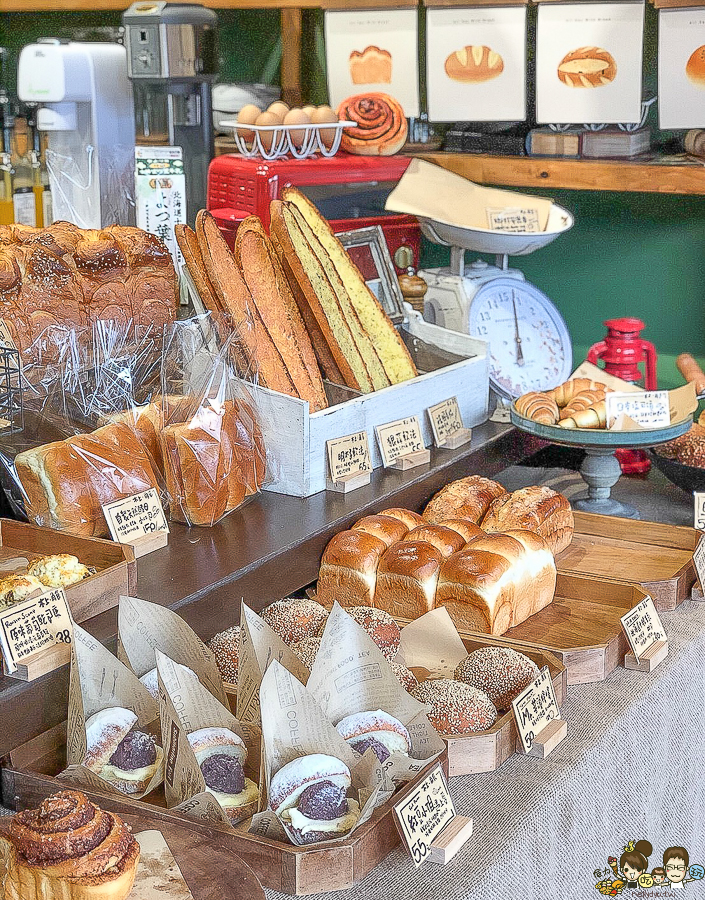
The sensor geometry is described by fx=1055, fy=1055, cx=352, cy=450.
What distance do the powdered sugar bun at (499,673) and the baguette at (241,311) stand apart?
0.72 m

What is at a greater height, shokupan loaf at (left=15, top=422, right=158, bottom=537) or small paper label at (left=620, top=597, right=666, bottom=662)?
shokupan loaf at (left=15, top=422, right=158, bottom=537)

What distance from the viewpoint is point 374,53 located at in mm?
3367

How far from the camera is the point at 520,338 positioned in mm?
2613

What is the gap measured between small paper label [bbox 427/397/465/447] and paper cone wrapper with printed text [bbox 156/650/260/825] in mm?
1081

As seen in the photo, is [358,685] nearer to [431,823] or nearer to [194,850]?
[431,823]

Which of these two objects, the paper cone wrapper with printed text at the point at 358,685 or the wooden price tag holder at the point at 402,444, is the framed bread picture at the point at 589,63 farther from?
the paper cone wrapper with printed text at the point at 358,685

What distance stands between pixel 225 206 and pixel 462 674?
1533mm

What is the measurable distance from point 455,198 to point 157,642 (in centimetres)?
178

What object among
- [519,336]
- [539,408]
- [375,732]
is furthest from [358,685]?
[519,336]

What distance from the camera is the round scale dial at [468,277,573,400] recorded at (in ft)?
8.42

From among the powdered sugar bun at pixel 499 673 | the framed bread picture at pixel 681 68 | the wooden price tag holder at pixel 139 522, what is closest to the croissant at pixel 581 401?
the powdered sugar bun at pixel 499 673

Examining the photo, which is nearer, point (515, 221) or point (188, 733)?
point (188, 733)

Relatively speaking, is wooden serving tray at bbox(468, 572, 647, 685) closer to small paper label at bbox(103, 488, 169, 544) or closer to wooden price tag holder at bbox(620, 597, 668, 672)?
wooden price tag holder at bbox(620, 597, 668, 672)

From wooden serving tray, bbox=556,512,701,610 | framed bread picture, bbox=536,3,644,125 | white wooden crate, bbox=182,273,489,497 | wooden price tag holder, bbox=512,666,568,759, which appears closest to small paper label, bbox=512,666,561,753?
wooden price tag holder, bbox=512,666,568,759
